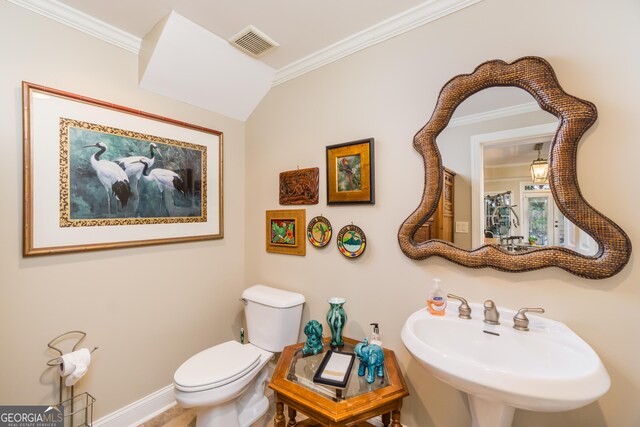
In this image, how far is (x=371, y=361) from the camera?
1336 millimetres

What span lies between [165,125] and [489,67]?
197cm

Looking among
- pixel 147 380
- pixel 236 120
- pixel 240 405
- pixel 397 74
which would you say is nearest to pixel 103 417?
pixel 147 380

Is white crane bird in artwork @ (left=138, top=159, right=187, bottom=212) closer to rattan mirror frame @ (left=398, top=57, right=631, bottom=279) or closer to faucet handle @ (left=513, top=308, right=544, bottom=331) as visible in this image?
rattan mirror frame @ (left=398, top=57, right=631, bottom=279)

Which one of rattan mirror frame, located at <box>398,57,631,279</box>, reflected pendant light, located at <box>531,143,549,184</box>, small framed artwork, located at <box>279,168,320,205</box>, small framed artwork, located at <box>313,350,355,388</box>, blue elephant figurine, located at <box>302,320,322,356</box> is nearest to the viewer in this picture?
rattan mirror frame, located at <box>398,57,631,279</box>

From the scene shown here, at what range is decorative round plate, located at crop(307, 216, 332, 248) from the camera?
75.2 inches

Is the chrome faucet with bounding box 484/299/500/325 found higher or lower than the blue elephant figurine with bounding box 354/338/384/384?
higher

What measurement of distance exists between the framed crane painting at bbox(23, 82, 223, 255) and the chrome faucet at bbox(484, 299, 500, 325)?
1871mm

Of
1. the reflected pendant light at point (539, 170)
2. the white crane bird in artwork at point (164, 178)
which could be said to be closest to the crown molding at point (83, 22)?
the white crane bird in artwork at point (164, 178)

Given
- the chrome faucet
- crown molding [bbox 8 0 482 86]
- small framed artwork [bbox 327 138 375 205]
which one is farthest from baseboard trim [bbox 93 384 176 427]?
crown molding [bbox 8 0 482 86]

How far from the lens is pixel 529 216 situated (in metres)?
1.27

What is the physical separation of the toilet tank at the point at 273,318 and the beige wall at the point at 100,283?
43cm

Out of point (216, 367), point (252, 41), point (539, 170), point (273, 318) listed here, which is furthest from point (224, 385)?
point (252, 41)

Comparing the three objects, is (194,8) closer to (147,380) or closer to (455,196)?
(455,196)

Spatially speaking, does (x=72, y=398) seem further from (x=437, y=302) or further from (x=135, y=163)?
(x=437, y=302)
